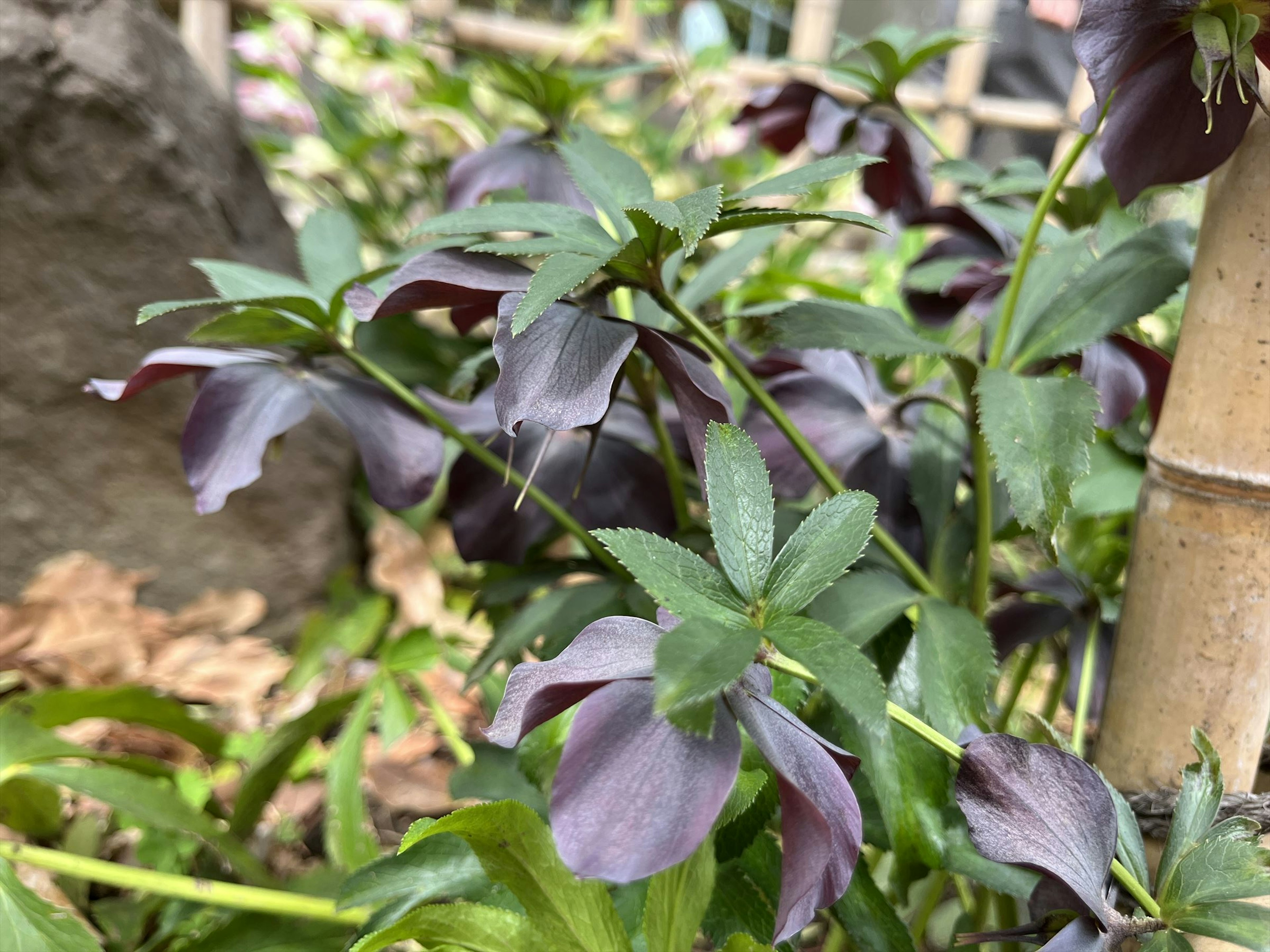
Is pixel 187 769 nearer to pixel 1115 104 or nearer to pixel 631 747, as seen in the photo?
pixel 631 747

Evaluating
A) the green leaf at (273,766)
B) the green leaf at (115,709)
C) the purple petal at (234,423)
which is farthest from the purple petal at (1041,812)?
the green leaf at (115,709)

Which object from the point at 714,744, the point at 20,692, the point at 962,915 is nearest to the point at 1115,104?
the point at 714,744

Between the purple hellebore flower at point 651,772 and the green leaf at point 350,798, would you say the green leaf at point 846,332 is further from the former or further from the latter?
the green leaf at point 350,798

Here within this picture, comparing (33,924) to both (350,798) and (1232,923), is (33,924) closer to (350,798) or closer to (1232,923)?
(350,798)

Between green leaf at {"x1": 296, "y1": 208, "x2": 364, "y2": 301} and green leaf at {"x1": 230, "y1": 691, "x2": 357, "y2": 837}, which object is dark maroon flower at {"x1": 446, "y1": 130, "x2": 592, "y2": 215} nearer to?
green leaf at {"x1": 296, "y1": 208, "x2": 364, "y2": 301}

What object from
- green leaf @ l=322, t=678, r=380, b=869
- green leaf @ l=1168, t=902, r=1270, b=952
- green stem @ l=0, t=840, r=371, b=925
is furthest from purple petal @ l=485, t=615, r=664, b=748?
green leaf @ l=322, t=678, r=380, b=869

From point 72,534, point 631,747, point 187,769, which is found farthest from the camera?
point 72,534

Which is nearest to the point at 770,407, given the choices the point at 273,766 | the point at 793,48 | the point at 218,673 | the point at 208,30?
the point at 273,766
